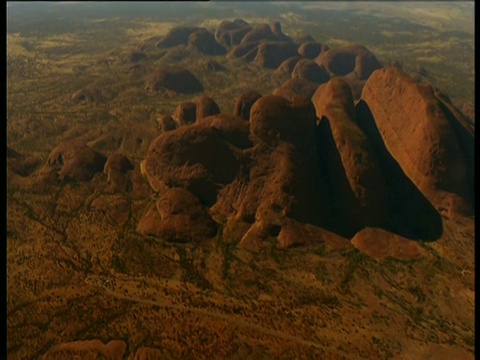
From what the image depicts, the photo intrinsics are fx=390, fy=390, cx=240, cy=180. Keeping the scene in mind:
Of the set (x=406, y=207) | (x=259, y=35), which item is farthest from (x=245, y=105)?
(x=259, y=35)

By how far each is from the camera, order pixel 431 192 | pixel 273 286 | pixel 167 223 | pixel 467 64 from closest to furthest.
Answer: pixel 273 286, pixel 167 223, pixel 431 192, pixel 467 64

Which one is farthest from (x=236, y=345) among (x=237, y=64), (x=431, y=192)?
(x=237, y=64)

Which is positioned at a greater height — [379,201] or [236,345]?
[379,201]

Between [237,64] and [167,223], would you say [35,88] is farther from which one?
[167,223]

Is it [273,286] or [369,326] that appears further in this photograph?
[273,286]

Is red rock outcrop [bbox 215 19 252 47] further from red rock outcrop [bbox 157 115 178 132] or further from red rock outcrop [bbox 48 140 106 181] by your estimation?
red rock outcrop [bbox 48 140 106 181]

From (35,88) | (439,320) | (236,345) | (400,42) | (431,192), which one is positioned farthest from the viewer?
(400,42)

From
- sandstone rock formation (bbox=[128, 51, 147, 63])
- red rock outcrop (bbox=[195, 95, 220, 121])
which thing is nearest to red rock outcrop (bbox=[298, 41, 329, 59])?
sandstone rock formation (bbox=[128, 51, 147, 63])
